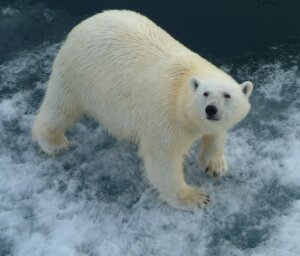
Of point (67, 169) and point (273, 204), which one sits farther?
point (67, 169)

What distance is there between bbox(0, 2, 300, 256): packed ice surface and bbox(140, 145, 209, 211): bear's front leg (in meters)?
0.12

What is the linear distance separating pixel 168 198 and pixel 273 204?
3.18ft

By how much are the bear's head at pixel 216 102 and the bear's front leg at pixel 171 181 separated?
1.81ft

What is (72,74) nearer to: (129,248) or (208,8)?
(129,248)

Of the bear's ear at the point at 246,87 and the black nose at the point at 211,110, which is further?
the bear's ear at the point at 246,87

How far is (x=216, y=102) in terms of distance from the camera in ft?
14.8

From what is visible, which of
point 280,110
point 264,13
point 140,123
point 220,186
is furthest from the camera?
point 264,13

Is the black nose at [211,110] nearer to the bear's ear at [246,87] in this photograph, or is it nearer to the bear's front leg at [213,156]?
the bear's ear at [246,87]

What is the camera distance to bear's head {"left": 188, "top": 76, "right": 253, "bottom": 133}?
14.9ft

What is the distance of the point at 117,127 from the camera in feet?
18.0

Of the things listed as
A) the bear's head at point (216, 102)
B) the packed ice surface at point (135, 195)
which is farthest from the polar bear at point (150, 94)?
the packed ice surface at point (135, 195)

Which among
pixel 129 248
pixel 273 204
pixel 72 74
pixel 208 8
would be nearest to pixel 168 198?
pixel 129 248

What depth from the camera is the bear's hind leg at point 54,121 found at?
18.8 feet

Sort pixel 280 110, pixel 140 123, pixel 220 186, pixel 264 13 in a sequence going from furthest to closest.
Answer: pixel 264 13
pixel 280 110
pixel 220 186
pixel 140 123
